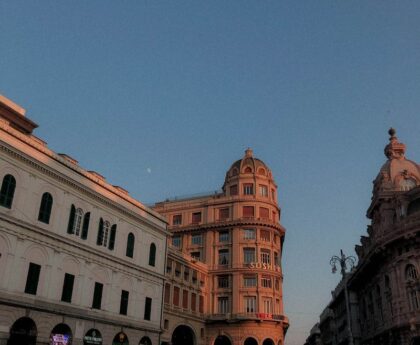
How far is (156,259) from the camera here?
147ft

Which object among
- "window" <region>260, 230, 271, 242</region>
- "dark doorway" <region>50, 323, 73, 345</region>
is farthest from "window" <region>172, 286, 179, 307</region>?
"dark doorway" <region>50, 323, 73, 345</region>

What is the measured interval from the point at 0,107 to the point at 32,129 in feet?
11.3

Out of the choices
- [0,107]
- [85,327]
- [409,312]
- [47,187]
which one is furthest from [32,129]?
[409,312]

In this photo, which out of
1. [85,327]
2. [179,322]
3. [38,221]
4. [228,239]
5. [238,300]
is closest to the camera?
[38,221]

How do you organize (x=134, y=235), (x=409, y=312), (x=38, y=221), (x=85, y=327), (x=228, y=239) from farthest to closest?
(x=228, y=239) < (x=134, y=235) < (x=409, y=312) < (x=85, y=327) < (x=38, y=221)

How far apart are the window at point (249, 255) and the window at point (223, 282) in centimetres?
383

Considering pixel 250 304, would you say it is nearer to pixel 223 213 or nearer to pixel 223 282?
pixel 223 282

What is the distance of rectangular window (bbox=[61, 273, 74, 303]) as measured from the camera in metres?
33.2

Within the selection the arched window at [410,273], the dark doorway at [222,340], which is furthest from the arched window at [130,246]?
the dark doorway at [222,340]

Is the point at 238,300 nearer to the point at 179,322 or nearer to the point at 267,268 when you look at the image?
the point at 267,268

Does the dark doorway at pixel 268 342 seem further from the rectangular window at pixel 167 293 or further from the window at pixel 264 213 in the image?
the rectangular window at pixel 167 293

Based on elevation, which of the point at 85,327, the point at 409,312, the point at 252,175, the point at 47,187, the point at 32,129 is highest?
the point at 252,175

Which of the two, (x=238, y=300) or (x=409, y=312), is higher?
(x=238, y=300)

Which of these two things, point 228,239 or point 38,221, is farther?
point 228,239
